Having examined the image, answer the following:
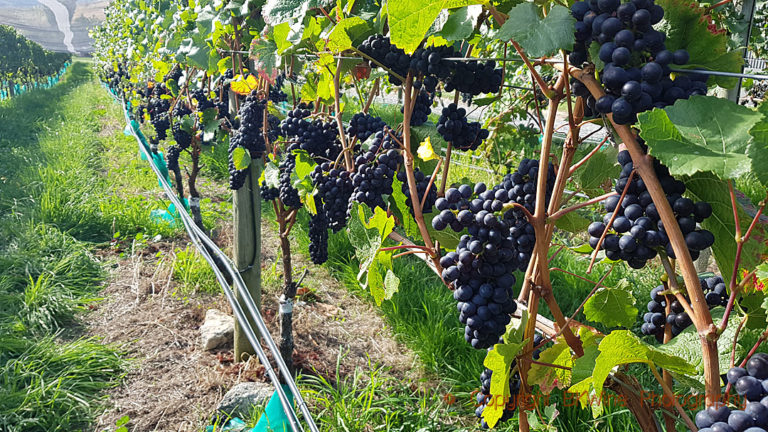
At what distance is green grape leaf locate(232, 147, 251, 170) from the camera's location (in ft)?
7.05

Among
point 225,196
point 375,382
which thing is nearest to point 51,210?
point 225,196

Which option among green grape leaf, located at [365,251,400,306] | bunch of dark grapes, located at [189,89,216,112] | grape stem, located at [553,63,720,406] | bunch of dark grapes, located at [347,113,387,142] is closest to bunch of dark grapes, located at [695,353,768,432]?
grape stem, located at [553,63,720,406]

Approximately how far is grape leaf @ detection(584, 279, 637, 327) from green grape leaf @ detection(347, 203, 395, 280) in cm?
39

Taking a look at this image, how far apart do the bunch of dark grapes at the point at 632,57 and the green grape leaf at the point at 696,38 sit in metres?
0.07

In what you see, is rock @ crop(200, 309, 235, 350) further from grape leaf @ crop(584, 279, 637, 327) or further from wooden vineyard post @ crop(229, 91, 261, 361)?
grape leaf @ crop(584, 279, 637, 327)

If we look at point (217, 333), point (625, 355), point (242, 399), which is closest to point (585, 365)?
point (625, 355)

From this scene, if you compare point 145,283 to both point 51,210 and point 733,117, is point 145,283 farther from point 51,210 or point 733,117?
point 733,117

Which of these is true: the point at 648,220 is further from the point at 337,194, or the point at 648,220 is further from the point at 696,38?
the point at 337,194

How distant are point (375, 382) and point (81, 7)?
41.1m

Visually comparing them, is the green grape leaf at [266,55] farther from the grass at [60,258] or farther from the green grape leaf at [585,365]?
the grass at [60,258]

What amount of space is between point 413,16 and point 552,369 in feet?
2.21

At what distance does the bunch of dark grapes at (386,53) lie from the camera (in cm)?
116

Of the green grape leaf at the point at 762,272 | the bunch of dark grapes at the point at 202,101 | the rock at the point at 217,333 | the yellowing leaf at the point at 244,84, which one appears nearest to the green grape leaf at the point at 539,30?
the green grape leaf at the point at 762,272

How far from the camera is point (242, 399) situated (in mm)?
2242
